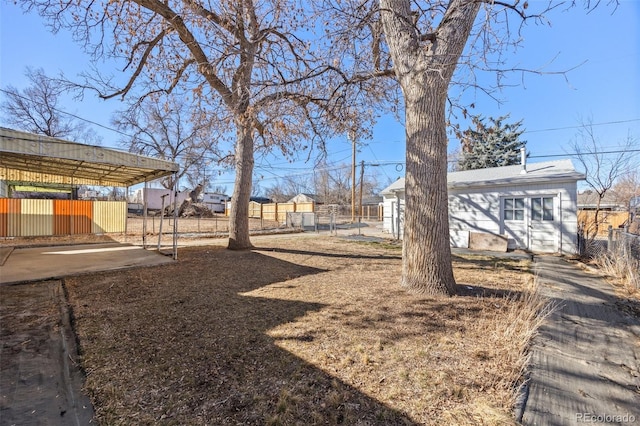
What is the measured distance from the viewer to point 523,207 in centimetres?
1018

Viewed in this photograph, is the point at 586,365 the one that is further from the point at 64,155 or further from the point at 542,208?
the point at 64,155

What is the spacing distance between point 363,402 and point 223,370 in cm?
120

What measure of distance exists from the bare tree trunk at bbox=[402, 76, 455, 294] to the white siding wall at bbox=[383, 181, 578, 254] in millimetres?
7833

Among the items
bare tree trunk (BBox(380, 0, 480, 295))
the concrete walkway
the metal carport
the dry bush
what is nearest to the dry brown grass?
the concrete walkway

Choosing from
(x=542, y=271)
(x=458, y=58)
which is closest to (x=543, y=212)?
(x=542, y=271)

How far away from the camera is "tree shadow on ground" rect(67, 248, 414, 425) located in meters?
1.91

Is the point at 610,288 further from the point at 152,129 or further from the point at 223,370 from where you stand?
the point at 152,129

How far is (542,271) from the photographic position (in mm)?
6715

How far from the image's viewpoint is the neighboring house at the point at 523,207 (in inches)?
368

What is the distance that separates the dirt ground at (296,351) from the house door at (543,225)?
19.7 ft

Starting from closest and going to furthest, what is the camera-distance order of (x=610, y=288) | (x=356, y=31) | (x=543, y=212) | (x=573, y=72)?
(x=573, y=72)
(x=356, y=31)
(x=610, y=288)
(x=543, y=212)

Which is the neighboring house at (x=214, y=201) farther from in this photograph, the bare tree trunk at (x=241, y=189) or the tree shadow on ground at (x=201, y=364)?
the tree shadow on ground at (x=201, y=364)

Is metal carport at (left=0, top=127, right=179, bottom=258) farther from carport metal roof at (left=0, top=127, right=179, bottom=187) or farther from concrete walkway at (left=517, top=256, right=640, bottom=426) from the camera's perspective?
concrete walkway at (left=517, top=256, right=640, bottom=426)

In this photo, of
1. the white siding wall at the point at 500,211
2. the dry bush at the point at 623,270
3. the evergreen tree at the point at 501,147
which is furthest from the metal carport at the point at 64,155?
the evergreen tree at the point at 501,147
